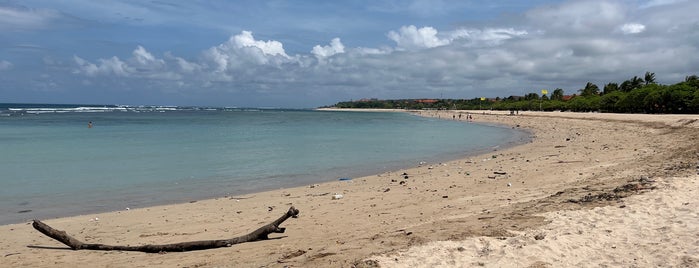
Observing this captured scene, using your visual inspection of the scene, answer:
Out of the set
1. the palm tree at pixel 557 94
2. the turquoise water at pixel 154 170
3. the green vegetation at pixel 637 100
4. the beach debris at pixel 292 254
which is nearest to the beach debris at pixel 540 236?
the beach debris at pixel 292 254

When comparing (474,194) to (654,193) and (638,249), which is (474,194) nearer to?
(654,193)

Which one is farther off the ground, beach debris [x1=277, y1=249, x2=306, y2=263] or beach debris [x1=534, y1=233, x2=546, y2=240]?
beach debris [x1=534, y1=233, x2=546, y2=240]

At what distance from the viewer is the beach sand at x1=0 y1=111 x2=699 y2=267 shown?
18.6 ft

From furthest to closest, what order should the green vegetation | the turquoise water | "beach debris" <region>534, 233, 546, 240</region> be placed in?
1. the green vegetation
2. the turquoise water
3. "beach debris" <region>534, 233, 546, 240</region>

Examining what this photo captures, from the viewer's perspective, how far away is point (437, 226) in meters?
7.15

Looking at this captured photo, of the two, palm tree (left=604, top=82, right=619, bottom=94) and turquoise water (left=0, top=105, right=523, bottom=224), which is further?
palm tree (left=604, top=82, right=619, bottom=94)

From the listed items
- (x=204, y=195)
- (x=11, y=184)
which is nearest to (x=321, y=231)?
(x=204, y=195)

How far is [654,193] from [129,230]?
30.9 ft

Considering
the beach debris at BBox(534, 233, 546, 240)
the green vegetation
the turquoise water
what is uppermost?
the green vegetation

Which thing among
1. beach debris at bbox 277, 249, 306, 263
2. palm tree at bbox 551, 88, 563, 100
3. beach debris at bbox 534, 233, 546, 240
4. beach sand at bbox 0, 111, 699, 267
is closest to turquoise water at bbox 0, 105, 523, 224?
beach sand at bbox 0, 111, 699, 267

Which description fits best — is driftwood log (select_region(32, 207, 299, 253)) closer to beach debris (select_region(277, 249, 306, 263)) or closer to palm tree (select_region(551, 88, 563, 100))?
beach debris (select_region(277, 249, 306, 263))

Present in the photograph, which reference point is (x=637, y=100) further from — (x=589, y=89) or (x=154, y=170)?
(x=154, y=170)

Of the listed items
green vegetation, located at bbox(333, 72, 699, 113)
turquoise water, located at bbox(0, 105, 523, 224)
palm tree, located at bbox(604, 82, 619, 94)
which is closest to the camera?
turquoise water, located at bbox(0, 105, 523, 224)

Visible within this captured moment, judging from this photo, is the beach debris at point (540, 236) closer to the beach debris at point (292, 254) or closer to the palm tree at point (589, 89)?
the beach debris at point (292, 254)
